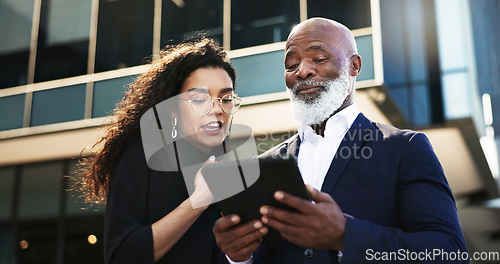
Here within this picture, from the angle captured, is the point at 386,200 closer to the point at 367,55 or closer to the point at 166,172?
the point at 166,172

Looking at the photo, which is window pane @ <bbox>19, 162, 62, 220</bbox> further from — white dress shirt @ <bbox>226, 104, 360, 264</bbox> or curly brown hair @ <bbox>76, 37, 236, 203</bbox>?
white dress shirt @ <bbox>226, 104, 360, 264</bbox>

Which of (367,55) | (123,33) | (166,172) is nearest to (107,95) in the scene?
(123,33)

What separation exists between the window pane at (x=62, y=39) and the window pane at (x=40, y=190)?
5.92 ft

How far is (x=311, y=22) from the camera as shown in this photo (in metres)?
2.57

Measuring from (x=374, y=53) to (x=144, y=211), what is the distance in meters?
5.04

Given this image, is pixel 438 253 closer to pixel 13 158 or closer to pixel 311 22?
pixel 311 22

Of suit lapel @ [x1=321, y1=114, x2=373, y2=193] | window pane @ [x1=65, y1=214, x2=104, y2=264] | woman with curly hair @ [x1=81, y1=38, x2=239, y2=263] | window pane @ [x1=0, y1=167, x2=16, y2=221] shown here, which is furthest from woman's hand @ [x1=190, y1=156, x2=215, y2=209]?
window pane @ [x1=0, y1=167, x2=16, y2=221]

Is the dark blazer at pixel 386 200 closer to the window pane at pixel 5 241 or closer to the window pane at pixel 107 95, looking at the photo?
the window pane at pixel 107 95

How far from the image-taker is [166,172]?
226 centimetres

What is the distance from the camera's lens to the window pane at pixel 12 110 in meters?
8.59

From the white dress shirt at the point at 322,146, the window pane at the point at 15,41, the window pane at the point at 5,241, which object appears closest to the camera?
the white dress shirt at the point at 322,146

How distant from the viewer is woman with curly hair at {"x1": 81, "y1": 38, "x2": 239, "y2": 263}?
2.02 meters

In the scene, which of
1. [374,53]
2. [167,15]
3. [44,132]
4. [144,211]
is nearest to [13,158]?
[44,132]

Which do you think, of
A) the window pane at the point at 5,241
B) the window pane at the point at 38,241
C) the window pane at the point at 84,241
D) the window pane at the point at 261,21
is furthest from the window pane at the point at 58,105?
the window pane at the point at 261,21
